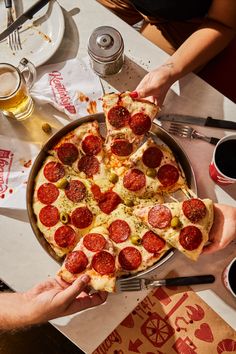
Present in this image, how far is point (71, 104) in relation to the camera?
1804mm

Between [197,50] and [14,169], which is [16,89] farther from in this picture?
[197,50]

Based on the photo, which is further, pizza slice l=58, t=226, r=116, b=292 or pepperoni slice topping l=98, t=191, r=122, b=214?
pepperoni slice topping l=98, t=191, r=122, b=214

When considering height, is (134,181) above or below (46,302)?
above

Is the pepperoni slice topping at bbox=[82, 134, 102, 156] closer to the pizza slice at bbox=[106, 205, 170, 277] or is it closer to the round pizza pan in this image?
the round pizza pan

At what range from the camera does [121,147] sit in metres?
1.71

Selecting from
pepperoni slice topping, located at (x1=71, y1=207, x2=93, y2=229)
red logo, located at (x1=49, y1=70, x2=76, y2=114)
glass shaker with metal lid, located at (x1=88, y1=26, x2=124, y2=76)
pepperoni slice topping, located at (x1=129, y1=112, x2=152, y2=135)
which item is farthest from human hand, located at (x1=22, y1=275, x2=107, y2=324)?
glass shaker with metal lid, located at (x1=88, y1=26, x2=124, y2=76)

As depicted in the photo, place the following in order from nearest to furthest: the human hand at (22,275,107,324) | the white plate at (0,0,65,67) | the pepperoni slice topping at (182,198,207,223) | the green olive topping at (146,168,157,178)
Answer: the human hand at (22,275,107,324), the pepperoni slice topping at (182,198,207,223), the green olive topping at (146,168,157,178), the white plate at (0,0,65,67)

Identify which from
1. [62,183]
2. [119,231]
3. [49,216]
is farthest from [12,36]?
[119,231]

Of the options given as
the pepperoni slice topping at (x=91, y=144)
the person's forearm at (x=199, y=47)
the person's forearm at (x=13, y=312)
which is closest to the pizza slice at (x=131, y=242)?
the pepperoni slice topping at (x=91, y=144)

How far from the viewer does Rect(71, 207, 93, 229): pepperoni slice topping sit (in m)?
1.70

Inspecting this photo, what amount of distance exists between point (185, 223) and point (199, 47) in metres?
0.67

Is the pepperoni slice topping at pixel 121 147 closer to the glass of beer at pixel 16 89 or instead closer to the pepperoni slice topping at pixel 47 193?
the pepperoni slice topping at pixel 47 193

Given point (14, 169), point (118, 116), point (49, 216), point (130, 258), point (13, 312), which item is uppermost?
Answer: point (118, 116)

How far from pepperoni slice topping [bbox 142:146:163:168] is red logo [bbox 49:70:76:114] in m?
0.33
